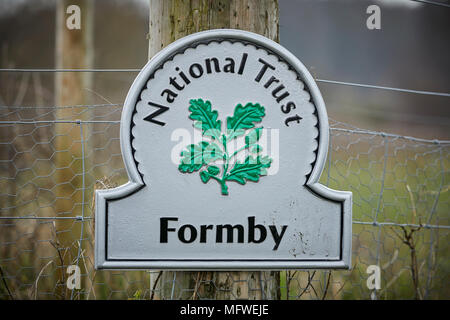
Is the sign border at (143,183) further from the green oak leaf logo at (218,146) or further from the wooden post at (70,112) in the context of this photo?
the wooden post at (70,112)

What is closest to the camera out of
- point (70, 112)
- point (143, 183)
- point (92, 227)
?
point (143, 183)

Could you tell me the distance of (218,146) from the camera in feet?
5.37

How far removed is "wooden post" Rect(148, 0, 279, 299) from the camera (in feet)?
5.42

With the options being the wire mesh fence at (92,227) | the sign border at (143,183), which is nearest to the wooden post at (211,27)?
the sign border at (143,183)

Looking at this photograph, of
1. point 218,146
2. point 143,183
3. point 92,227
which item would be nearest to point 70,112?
point 92,227

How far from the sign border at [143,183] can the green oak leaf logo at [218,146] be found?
202 millimetres

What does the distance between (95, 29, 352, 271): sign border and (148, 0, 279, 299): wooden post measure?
0.06 m

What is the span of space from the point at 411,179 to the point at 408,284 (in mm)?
1072

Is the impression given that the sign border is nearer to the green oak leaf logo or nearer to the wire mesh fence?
the green oak leaf logo

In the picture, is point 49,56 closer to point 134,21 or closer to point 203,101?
point 134,21

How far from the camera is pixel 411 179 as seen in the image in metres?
3.94

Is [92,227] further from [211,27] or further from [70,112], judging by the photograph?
[70,112]

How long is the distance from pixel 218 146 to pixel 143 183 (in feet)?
1.05

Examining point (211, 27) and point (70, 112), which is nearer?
point (211, 27)
